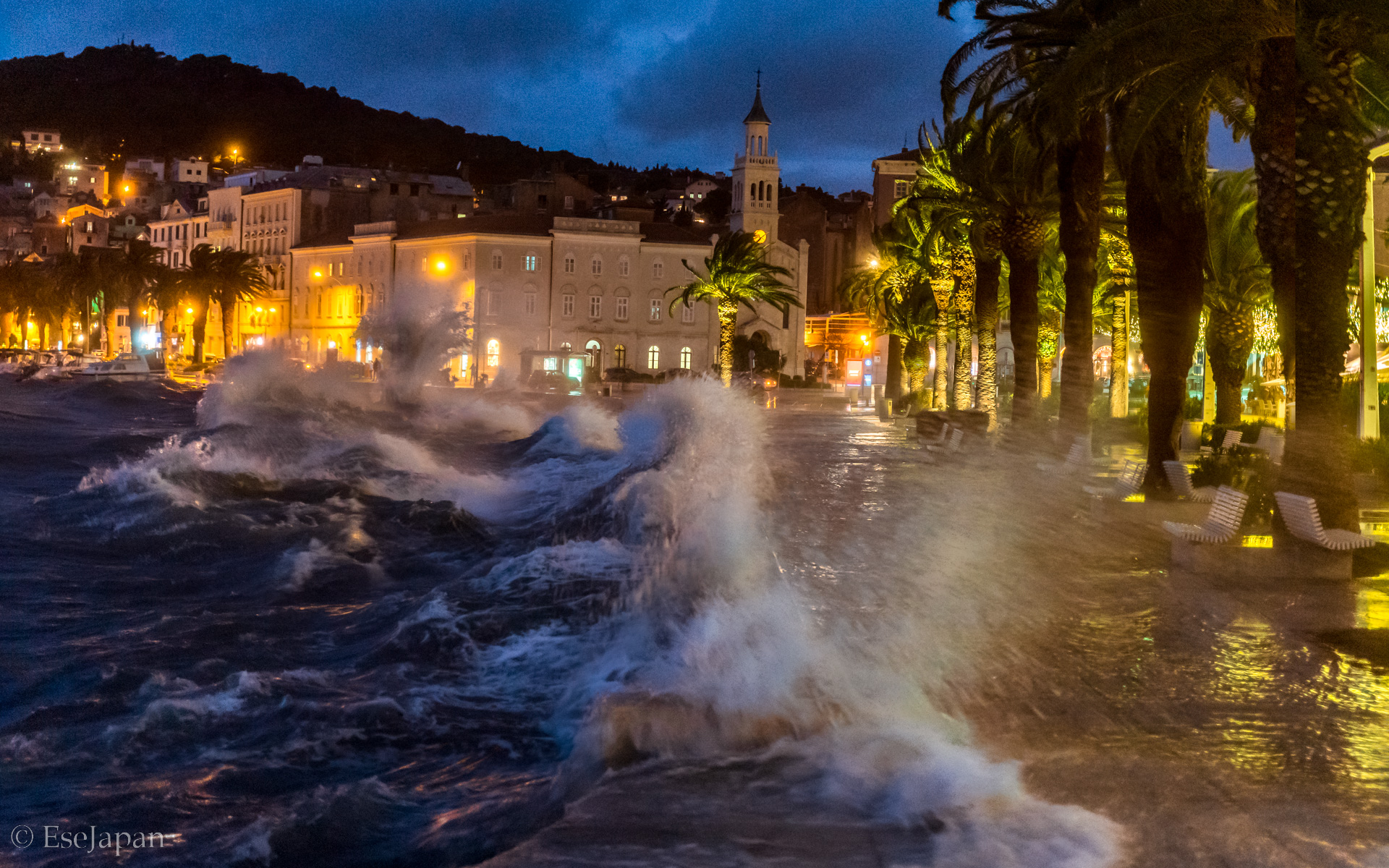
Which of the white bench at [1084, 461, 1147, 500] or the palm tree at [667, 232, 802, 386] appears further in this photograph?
the palm tree at [667, 232, 802, 386]

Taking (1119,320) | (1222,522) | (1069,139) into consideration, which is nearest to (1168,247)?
(1069,139)

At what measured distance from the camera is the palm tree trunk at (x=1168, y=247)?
18.5 metres

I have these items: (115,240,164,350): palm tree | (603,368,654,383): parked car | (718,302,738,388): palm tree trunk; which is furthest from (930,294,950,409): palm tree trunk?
(115,240,164,350): palm tree

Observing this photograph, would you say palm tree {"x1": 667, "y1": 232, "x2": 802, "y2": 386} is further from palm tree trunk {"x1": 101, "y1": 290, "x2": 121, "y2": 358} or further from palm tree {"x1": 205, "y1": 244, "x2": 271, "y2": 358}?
palm tree trunk {"x1": 101, "y1": 290, "x2": 121, "y2": 358}

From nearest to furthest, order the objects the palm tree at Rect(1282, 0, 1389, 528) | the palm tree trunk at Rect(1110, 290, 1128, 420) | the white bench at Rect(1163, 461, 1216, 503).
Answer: the palm tree at Rect(1282, 0, 1389, 528)
the white bench at Rect(1163, 461, 1216, 503)
the palm tree trunk at Rect(1110, 290, 1128, 420)

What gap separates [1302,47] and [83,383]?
71.6 metres

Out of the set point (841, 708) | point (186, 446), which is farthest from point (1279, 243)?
point (186, 446)

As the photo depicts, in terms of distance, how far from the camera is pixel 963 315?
37938 mm

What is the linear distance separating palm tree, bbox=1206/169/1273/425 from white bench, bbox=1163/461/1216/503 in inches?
568

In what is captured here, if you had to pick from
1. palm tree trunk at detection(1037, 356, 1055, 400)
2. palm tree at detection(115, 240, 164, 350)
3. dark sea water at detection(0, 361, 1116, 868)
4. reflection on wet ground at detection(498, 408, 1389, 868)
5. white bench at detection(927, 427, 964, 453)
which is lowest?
dark sea water at detection(0, 361, 1116, 868)

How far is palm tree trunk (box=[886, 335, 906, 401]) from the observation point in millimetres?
54281

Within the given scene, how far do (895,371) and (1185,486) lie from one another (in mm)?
38917

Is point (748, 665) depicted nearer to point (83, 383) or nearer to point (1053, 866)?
point (1053, 866)

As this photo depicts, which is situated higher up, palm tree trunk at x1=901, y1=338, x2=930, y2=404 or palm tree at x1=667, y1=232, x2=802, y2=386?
palm tree at x1=667, y1=232, x2=802, y2=386
